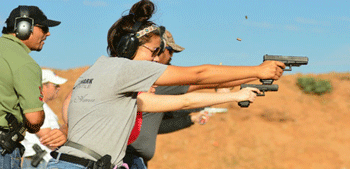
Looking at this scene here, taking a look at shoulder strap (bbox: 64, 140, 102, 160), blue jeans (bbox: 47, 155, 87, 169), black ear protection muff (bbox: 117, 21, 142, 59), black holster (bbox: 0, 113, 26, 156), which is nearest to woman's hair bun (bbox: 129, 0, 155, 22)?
black ear protection muff (bbox: 117, 21, 142, 59)

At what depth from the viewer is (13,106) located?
3.95 metres

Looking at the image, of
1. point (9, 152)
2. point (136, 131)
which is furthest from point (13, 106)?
point (136, 131)

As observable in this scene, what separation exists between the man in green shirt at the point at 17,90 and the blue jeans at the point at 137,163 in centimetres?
105

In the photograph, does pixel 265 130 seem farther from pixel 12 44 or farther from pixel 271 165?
pixel 12 44

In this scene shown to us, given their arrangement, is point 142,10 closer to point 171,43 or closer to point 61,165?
point 61,165

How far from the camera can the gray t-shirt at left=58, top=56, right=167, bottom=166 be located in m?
2.93

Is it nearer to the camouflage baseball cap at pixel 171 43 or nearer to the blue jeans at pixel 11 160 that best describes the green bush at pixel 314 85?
the camouflage baseball cap at pixel 171 43

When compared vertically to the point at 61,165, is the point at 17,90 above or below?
above

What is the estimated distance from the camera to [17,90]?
3854 mm

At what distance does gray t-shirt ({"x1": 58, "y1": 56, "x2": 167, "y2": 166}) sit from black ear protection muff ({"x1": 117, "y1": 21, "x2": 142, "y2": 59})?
0.41 meters

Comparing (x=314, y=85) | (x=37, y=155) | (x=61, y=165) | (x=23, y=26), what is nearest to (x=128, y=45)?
(x=61, y=165)

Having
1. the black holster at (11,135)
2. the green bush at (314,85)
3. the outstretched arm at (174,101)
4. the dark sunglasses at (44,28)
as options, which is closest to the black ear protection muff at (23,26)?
the dark sunglasses at (44,28)

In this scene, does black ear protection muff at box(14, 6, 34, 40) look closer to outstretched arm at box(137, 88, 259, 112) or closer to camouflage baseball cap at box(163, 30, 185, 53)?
outstretched arm at box(137, 88, 259, 112)

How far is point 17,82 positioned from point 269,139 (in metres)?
13.4
